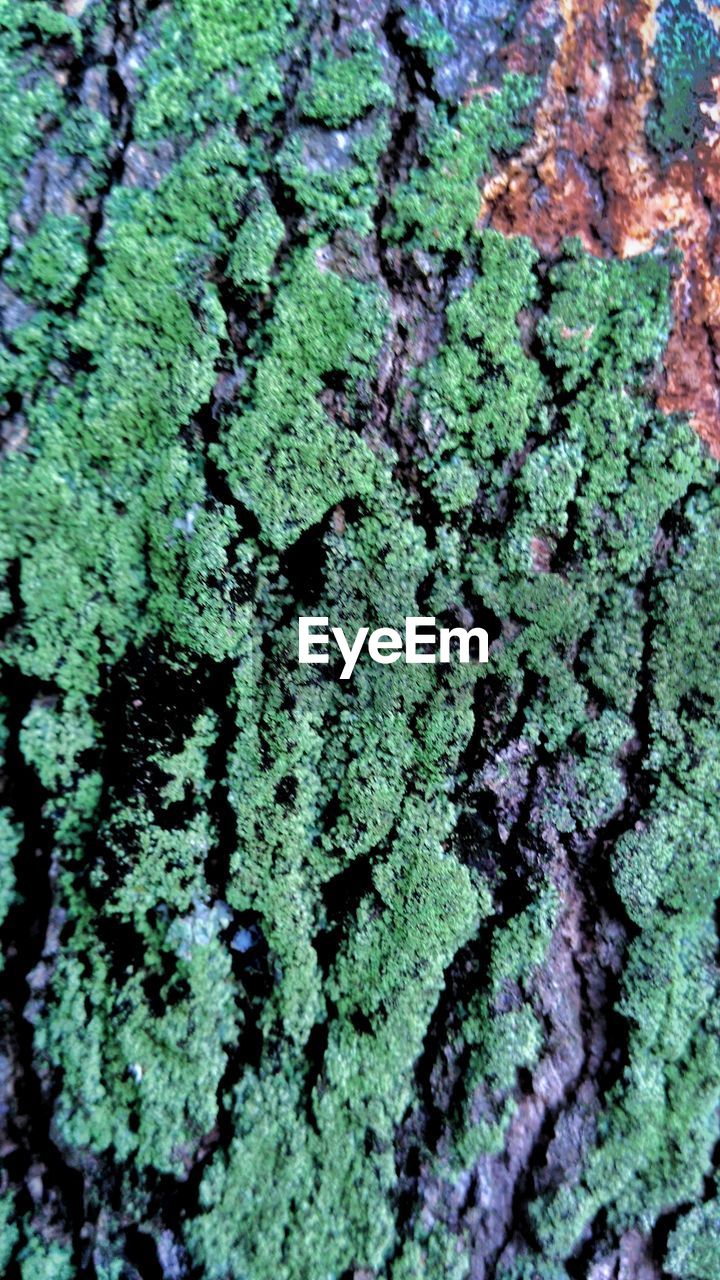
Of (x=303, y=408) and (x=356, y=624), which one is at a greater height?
(x=303, y=408)

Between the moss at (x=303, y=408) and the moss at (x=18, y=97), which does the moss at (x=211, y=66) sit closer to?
the moss at (x=18, y=97)

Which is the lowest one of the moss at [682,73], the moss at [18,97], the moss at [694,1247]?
the moss at [694,1247]

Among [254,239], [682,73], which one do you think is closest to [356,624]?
[254,239]

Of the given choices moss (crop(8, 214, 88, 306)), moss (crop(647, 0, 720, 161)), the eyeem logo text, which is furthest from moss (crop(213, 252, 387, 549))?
moss (crop(647, 0, 720, 161))

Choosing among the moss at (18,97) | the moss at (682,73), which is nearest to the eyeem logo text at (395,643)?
the moss at (18,97)

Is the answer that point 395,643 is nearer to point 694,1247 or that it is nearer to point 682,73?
point 682,73

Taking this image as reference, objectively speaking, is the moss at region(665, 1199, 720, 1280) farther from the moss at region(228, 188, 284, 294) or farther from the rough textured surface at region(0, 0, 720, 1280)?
the moss at region(228, 188, 284, 294)
